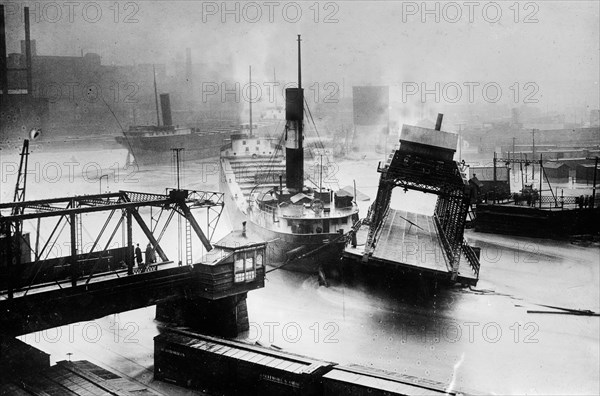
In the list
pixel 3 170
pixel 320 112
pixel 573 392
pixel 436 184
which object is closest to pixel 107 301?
pixel 573 392

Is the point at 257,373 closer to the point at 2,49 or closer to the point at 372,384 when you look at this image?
the point at 372,384

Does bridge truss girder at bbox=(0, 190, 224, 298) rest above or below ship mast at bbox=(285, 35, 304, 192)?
below

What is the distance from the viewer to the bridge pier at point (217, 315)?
18953 millimetres

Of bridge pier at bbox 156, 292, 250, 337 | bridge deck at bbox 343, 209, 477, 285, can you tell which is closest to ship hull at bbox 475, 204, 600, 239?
bridge deck at bbox 343, 209, 477, 285

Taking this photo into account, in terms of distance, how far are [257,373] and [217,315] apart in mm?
5764

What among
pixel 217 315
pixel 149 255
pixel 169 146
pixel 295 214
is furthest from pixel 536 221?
pixel 169 146

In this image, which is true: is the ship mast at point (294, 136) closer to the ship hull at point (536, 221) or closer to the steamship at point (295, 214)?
the steamship at point (295, 214)

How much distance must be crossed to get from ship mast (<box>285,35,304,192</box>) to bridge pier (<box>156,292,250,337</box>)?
16.7 meters

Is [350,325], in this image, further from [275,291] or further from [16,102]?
[16,102]

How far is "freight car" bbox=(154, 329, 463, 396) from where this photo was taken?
1200cm

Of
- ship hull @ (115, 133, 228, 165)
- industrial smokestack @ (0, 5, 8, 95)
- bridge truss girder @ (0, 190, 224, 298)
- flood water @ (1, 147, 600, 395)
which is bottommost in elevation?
flood water @ (1, 147, 600, 395)

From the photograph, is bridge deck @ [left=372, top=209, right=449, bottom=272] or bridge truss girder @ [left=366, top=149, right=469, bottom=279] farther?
bridge truss girder @ [left=366, top=149, right=469, bottom=279]

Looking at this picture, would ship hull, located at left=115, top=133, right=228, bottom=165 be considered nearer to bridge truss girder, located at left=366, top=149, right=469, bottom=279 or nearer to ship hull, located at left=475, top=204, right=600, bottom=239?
ship hull, located at left=475, top=204, right=600, bottom=239

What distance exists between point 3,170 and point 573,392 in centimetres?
3280
